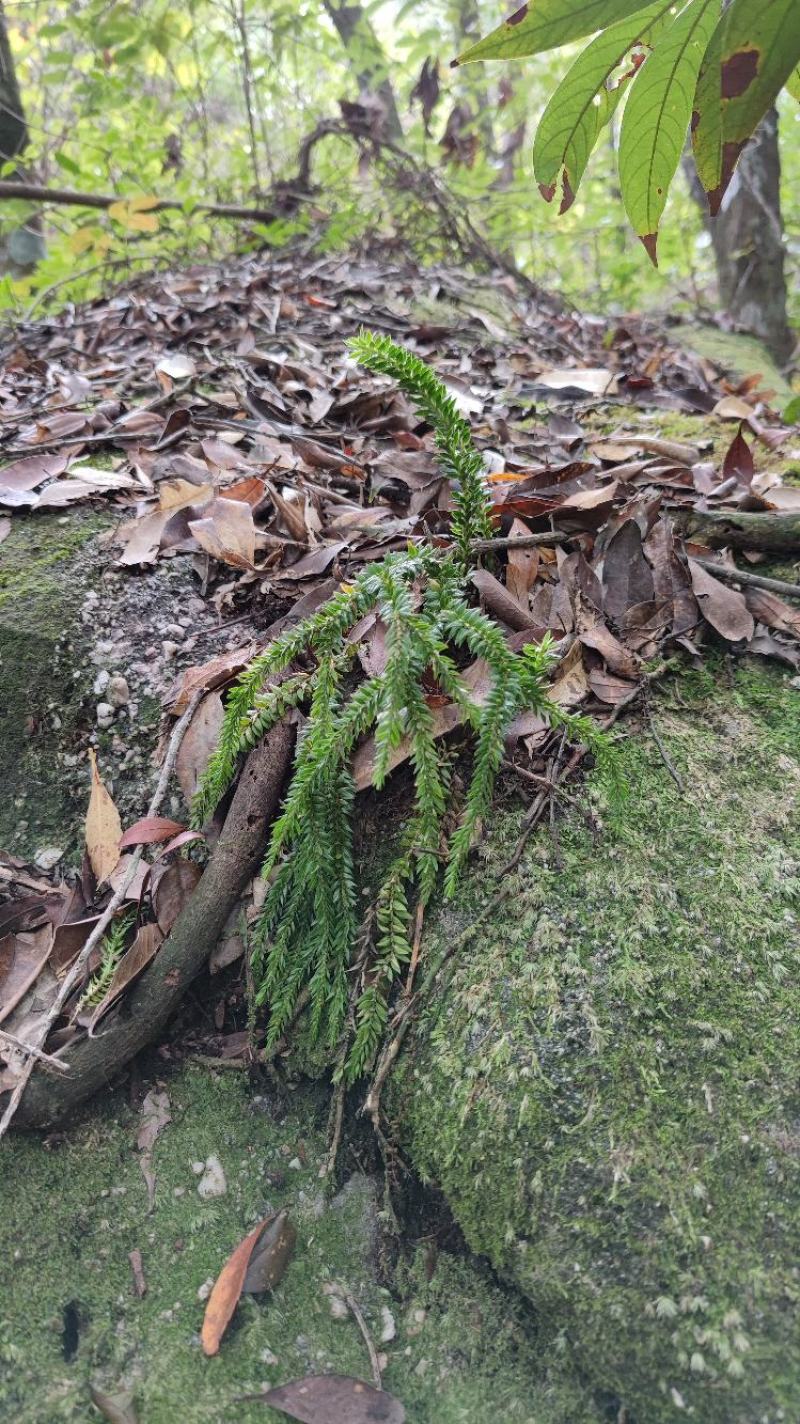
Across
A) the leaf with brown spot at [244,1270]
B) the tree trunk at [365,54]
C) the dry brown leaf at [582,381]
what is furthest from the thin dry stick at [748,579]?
the tree trunk at [365,54]

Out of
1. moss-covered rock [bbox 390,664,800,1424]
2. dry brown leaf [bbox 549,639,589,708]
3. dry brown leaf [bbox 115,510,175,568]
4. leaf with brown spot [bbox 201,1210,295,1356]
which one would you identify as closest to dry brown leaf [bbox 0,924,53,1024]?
leaf with brown spot [bbox 201,1210,295,1356]

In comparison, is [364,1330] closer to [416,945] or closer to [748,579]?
[416,945]

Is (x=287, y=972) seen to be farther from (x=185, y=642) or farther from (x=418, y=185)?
(x=418, y=185)

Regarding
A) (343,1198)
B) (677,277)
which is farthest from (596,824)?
(677,277)

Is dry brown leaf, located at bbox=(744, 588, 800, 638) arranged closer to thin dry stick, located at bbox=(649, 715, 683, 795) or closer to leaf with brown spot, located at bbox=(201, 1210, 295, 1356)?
thin dry stick, located at bbox=(649, 715, 683, 795)

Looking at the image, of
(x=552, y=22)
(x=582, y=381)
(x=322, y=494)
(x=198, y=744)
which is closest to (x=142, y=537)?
Answer: (x=322, y=494)

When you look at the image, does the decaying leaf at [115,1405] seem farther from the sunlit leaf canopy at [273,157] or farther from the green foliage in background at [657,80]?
the sunlit leaf canopy at [273,157]
